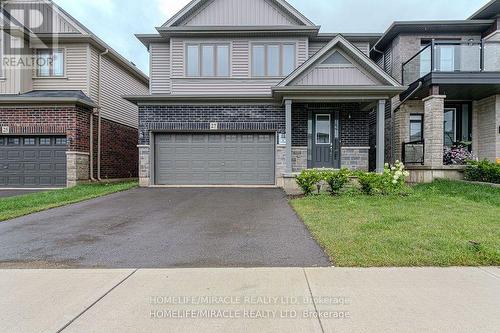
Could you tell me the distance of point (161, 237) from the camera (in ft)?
19.3


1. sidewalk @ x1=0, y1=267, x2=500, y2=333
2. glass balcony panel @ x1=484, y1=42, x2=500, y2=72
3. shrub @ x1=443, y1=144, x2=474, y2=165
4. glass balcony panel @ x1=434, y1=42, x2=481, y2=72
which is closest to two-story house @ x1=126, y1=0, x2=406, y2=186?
glass balcony panel @ x1=434, y1=42, x2=481, y2=72

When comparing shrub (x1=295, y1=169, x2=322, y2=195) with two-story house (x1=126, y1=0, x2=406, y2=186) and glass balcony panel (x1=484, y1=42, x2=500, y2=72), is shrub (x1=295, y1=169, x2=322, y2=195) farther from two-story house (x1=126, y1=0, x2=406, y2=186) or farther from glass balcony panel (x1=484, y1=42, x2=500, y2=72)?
glass balcony panel (x1=484, y1=42, x2=500, y2=72)

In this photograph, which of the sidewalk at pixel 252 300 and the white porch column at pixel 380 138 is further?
the white porch column at pixel 380 138

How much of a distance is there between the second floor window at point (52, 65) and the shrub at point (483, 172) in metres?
17.5

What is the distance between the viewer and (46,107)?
552 inches

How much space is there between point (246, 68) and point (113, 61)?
7.39 m

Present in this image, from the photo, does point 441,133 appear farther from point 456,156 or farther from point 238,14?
point 238,14

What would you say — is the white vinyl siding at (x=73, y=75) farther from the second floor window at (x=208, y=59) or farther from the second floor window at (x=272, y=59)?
the second floor window at (x=272, y=59)

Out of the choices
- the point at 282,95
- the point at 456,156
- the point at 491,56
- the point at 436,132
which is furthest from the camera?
the point at 456,156

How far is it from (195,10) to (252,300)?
577 inches

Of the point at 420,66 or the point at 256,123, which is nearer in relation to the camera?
the point at 256,123

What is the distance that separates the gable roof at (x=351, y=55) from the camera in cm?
1234

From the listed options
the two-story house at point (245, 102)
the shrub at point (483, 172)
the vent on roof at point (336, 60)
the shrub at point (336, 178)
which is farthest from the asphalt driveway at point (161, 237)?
the shrub at point (483, 172)

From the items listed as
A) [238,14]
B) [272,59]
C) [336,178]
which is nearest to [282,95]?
[272,59]
